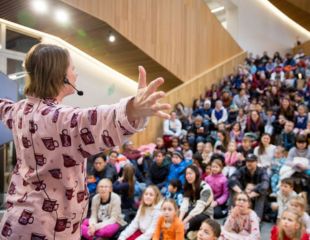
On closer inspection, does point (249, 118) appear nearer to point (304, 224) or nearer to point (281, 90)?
point (281, 90)

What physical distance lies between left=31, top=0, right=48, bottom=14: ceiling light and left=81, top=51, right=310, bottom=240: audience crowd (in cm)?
203

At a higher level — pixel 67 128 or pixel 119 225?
pixel 67 128

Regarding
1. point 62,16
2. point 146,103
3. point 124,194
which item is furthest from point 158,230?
point 62,16

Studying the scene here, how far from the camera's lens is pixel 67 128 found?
698 mm

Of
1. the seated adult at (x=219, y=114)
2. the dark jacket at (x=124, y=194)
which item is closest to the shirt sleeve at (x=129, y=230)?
the dark jacket at (x=124, y=194)

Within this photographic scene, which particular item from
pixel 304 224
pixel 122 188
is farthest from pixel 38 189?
pixel 122 188

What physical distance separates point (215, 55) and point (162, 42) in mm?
1962

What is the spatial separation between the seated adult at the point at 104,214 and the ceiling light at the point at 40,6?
2524 mm

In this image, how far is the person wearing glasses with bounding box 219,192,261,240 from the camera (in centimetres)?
260

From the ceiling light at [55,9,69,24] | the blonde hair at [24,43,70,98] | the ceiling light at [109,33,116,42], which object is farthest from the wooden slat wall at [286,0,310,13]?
the blonde hair at [24,43,70,98]

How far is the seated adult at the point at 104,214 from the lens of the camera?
3.09 m

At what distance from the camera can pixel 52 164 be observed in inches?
29.2

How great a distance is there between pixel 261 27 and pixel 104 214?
8.62 metres

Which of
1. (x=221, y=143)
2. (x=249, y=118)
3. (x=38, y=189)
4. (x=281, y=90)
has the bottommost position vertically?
(x=38, y=189)
